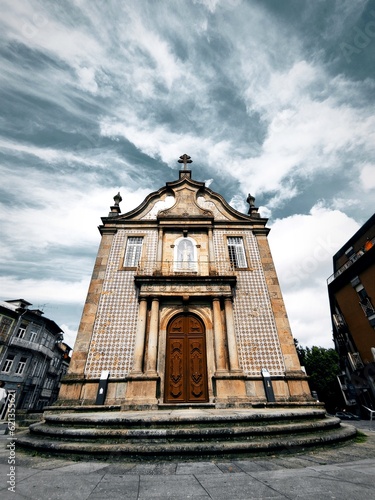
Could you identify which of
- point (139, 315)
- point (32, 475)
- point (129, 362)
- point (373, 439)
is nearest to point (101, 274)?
point (139, 315)

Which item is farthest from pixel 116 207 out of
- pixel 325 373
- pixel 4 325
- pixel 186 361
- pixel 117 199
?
pixel 325 373

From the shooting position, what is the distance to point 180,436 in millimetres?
4703

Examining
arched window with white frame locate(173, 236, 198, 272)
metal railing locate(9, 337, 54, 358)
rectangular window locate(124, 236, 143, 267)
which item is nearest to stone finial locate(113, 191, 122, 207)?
rectangular window locate(124, 236, 143, 267)

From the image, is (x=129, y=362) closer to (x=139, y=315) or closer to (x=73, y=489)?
(x=139, y=315)

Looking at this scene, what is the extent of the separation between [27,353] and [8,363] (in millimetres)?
2400

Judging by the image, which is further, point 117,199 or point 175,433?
point 117,199

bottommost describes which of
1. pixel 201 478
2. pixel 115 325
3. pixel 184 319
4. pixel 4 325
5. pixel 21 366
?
pixel 201 478

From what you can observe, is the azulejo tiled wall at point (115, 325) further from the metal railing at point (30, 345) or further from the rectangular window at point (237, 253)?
the metal railing at point (30, 345)

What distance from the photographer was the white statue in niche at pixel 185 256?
1190cm

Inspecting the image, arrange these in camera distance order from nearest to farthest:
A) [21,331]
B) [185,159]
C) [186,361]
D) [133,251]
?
[186,361] < [133,251] < [185,159] < [21,331]

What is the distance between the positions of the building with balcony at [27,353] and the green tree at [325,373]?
33.1m

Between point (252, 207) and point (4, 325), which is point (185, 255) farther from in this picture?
point (4, 325)

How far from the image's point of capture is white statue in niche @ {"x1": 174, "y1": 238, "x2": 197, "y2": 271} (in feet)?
39.0

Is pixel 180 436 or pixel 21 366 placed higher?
pixel 21 366
